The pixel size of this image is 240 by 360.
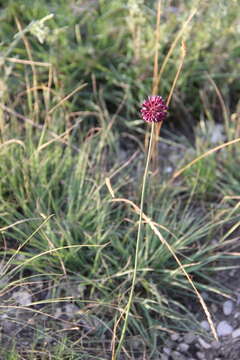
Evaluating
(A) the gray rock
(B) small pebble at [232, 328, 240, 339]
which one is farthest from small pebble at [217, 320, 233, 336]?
(A) the gray rock

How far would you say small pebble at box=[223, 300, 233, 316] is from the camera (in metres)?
2.11

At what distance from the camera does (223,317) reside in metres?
2.10

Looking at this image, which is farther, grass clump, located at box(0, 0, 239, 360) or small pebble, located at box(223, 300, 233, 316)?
small pebble, located at box(223, 300, 233, 316)

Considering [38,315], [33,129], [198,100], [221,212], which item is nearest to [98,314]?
[38,315]

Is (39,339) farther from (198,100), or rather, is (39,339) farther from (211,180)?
(198,100)

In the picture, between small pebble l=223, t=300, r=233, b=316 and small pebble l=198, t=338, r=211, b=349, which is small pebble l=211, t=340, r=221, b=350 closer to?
small pebble l=198, t=338, r=211, b=349

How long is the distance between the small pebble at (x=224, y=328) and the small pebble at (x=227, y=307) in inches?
1.6

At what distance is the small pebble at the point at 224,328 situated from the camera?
2.03 meters

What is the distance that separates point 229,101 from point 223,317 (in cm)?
127

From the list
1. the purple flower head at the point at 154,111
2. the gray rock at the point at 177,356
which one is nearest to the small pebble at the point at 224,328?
the gray rock at the point at 177,356

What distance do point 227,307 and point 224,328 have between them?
92 mm

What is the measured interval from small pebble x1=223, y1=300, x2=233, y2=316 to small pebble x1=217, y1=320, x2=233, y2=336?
4 cm

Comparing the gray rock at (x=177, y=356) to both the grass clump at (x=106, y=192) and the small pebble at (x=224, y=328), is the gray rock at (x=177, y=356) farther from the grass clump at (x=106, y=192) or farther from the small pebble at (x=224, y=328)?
the small pebble at (x=224, y=328)

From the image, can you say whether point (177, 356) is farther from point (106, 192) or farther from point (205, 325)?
point (106, 192)
